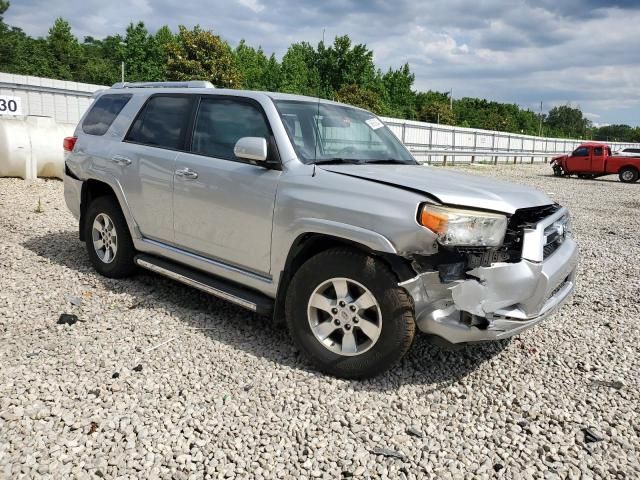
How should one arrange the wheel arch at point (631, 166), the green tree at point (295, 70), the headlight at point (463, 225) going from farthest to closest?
the green tree at point (295, 70)
the wheel arch at point (631, 166)
the headlight at point (463, 225)

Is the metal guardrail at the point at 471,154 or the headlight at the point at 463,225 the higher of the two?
the metal guardrail at the point at 471,154

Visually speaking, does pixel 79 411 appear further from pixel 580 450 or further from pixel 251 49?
pixel 251 49

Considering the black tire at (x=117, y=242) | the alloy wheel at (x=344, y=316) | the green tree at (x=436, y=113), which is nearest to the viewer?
the alloy wheel at (x=344, y=316)

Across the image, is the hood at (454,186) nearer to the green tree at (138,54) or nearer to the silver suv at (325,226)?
the silver suv at (325,226)

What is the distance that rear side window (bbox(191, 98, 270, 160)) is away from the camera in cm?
388

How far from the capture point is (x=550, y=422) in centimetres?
298

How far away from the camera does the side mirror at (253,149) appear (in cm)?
344

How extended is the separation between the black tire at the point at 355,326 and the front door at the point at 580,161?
25395mm

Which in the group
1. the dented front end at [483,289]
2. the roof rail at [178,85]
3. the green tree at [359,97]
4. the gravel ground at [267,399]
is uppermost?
the green tree at [359,97]

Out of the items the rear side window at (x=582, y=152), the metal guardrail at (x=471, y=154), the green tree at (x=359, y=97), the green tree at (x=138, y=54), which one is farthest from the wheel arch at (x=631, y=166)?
the green tree at (x=138, y=54)

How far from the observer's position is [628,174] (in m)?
24.0

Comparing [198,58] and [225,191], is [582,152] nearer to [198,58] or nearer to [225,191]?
[198,58]

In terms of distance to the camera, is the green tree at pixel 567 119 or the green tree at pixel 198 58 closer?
the green tree at pixel 198 58

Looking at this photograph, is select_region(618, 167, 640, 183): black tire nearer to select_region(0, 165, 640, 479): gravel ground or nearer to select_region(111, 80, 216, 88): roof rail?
select_region(0, 165, 640, 479): gravel ground
